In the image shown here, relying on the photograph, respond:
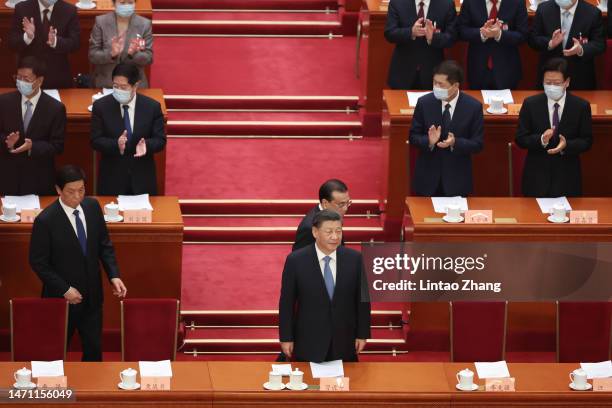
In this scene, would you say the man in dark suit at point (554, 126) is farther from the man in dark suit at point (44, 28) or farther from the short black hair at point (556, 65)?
the man in dark suit at point (44, 28)

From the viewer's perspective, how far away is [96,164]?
399 inches

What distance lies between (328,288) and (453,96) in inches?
70.8

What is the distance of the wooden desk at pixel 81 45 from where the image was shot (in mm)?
11031

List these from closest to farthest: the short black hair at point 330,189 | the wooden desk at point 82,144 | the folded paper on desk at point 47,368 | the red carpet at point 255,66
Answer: the folded paper on desk at point 47,368
the short black hair at point 330,189
the wooden desk at point 82,144
the red carpet at point 255,66

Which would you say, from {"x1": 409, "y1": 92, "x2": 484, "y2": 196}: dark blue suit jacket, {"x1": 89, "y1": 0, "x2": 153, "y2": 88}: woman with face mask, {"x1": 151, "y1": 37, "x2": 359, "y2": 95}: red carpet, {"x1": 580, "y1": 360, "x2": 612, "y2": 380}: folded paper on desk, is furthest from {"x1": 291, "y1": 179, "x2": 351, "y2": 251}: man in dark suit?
{"x1": 151, "y1": 37, "x2": 359, "y2": 95}: red carpet

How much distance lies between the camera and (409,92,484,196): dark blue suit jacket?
961cm

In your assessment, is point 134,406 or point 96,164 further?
point 96,164

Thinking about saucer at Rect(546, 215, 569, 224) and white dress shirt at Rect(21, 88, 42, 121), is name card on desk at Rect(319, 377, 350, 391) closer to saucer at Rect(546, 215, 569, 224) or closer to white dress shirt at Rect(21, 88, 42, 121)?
saucer at Rect(546, 215, 569, 224)

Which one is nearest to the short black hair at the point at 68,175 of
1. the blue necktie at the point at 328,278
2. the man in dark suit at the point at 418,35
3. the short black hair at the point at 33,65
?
the short black hair at the point at 33,65

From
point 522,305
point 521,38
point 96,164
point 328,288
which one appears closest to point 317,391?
point 328,288

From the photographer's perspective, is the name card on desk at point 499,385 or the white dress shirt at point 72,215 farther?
the white dress shirt at point 72,215

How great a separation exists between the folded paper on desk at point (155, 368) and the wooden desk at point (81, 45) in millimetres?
3471

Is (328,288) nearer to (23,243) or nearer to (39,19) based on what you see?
(23,243)

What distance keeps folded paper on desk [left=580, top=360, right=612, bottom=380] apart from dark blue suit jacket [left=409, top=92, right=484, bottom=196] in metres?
1.81
